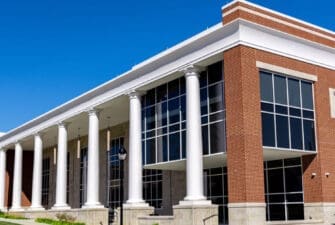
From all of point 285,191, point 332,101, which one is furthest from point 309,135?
point 285,191

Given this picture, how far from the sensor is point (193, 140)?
2683cm

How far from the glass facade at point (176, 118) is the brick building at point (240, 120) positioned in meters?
0.06

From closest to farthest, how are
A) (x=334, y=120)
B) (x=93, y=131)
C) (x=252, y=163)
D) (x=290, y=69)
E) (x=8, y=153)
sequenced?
(x=252, y=163) → (x=290, y=69) → (x=334, y=120) → (x=93, y=131) → (x=8, y=153)

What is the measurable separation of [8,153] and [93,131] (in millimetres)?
26608

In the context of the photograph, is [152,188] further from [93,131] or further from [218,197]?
[218,197]

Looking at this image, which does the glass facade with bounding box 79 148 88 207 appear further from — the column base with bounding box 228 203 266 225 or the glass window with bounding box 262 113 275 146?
the column base with bounding box 228 203 266 225

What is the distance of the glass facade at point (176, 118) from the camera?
27.0m

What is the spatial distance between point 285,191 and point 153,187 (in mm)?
14140

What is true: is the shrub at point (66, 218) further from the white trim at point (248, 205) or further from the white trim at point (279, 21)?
the white trim at point (279, 21)

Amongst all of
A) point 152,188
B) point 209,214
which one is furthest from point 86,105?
point 209,214

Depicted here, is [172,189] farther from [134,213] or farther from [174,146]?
[174,146]

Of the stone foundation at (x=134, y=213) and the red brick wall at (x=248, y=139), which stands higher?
the red brick wall at (x=248, y=139)

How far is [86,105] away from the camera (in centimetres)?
3959

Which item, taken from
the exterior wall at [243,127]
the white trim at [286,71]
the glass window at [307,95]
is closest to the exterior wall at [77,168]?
the glass window at [307,95]
